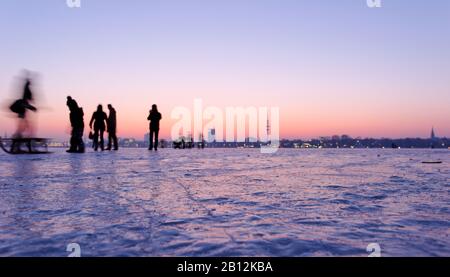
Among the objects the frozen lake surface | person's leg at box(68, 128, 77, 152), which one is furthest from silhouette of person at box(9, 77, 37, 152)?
the frozen lake surface

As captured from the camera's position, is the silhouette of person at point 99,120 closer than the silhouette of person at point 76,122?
No

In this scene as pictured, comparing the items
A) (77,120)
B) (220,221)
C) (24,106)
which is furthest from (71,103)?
(220,221)

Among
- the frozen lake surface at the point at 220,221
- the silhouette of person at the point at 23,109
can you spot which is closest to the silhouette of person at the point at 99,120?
the silhouette of person at the point at 23,109

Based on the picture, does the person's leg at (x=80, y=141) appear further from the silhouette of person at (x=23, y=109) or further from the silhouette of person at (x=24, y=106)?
the silhouette of person at (x=24, y=106)

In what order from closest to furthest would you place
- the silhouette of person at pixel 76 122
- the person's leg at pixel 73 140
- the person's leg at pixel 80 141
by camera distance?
the silhouette of person at pixel 76 122 → the person's leg at pixel 73 140 → the person's leg at pixel 80 141

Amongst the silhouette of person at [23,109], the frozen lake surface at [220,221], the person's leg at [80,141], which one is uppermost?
the silhouette of person at [23,109]

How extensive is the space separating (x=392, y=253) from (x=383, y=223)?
69 cm

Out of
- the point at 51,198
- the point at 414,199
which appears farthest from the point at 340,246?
the point at 51,198

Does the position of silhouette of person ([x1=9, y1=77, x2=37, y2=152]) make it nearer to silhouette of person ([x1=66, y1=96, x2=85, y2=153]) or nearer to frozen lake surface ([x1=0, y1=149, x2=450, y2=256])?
silhouette of person ([x1=66, y1=96, x2=85, y2=153])

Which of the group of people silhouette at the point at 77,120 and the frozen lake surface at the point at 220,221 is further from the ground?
the group of people silhouette at the point at 77,120

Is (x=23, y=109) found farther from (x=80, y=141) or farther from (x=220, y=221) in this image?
(x=220, y=221)

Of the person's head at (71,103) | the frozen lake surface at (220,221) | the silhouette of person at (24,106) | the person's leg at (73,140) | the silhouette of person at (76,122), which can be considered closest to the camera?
the frozen lake surface at (220,221)
